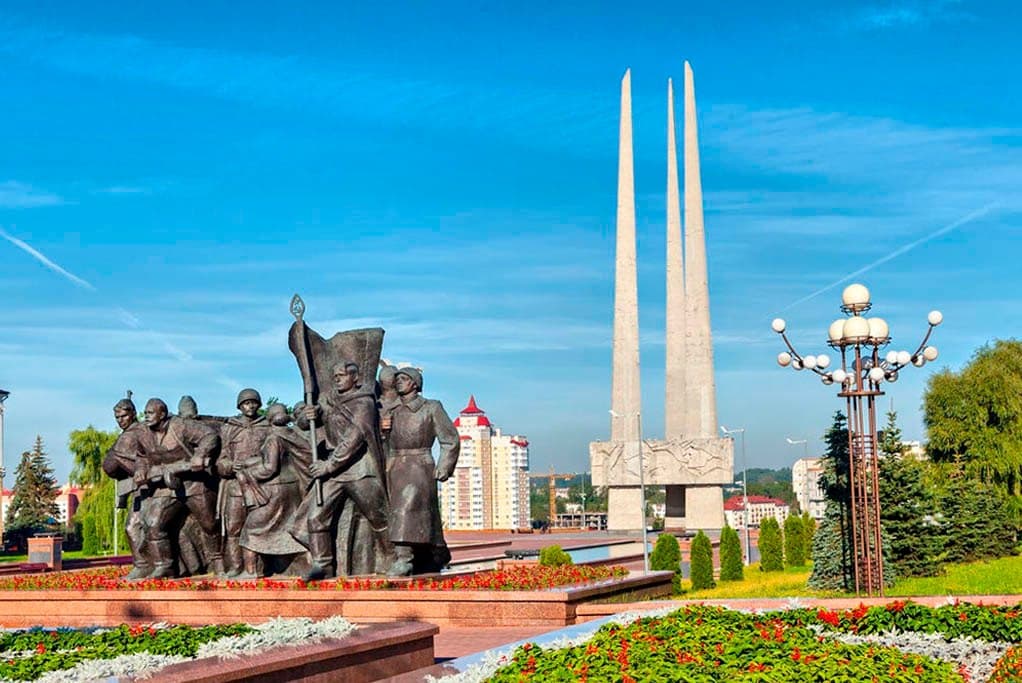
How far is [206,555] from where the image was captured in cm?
1434

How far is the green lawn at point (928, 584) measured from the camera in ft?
51.2

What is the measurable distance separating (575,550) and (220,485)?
17941mm

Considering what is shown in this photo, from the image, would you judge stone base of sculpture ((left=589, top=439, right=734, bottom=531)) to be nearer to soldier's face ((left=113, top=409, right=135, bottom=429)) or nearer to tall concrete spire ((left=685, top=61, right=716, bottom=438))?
tall concrete spire ((left=685, top=61, right=716, bottom=438))

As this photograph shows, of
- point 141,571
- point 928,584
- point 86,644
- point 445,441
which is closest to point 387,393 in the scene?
point 445,441

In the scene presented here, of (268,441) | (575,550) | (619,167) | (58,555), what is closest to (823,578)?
(268,441)

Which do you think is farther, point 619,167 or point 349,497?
point 619,167

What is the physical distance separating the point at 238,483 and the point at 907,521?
33.5 ft

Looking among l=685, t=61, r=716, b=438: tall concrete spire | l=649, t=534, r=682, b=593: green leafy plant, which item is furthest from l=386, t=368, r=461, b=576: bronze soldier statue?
l=685, t=61, r=716, b=438: tall concrete spire

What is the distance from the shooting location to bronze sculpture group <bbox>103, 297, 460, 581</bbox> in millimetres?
13180

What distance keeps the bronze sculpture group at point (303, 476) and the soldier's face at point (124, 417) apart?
0.01 m

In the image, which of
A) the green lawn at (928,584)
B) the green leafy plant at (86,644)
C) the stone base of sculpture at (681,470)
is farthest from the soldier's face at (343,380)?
the stone base of sculpture at (681,470)

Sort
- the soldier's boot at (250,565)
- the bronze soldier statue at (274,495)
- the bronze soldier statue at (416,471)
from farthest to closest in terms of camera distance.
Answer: the soldier's boot at (250,565) → the bronze soldier statue at (274,495) → the bronze soldier statue at (416,471)

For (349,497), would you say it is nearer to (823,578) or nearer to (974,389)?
(823,578)

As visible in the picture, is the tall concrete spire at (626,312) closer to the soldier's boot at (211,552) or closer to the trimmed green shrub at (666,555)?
the trimmed green shrub at (666,555)
